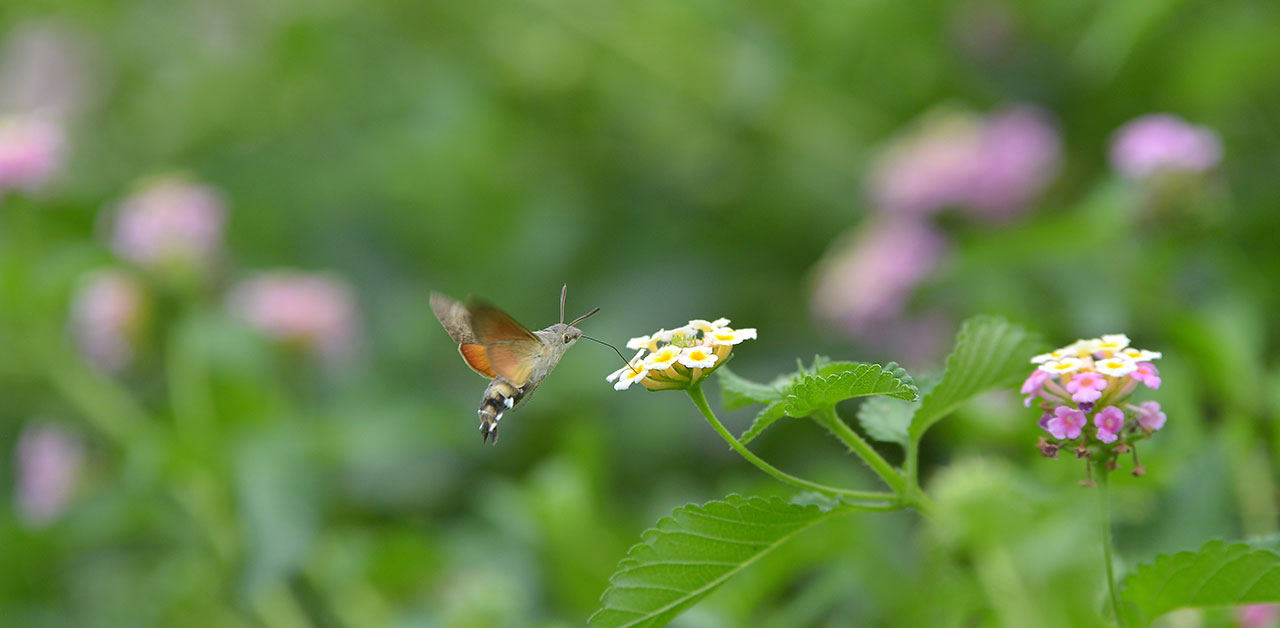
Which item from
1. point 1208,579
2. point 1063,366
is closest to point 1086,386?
point 1063,366

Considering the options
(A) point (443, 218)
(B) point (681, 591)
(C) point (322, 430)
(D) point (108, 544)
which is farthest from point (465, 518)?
(B) point (681, 591)

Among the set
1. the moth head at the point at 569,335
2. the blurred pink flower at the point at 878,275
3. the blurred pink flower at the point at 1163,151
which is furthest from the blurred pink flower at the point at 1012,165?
the moth head at the point at 569,335

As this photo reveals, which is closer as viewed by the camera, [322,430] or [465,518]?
[322,430]

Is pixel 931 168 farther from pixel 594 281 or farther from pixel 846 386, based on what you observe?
pixel 846 386

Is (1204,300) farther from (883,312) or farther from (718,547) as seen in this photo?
(718,547)

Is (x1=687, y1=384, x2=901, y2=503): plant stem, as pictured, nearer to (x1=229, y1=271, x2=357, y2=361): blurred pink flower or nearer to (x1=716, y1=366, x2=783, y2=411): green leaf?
(x1=716, y1=366, x2=783, y2=411): green leaf
